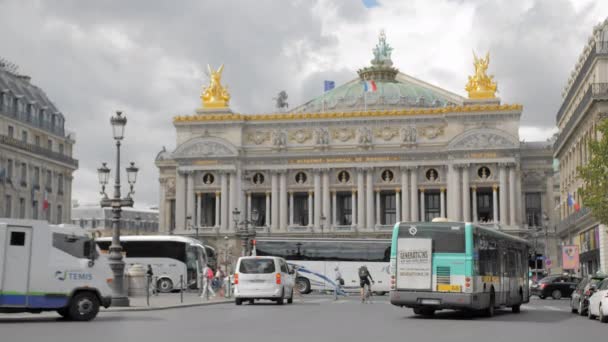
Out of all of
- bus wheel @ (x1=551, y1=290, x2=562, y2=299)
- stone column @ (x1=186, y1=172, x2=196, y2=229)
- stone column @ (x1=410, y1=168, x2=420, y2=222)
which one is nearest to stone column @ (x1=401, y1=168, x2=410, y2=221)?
stone column @ (x1=410, y1=168, x2=420, y2=222)

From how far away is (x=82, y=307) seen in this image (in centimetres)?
2473

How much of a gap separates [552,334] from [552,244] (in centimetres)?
7677

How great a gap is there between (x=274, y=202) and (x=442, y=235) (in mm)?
74298

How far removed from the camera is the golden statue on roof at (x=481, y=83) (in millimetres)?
98250

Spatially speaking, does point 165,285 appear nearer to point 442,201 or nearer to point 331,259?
point 331,259

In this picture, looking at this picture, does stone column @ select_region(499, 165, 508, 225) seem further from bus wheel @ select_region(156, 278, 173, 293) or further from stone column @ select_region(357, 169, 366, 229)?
bus wheel @ select_region(156, 278, 173, 293)

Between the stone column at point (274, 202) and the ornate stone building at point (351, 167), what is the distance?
0.36ft

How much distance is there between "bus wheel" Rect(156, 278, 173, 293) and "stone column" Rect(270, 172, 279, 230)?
41.7 meters

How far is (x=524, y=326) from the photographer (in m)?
23.8

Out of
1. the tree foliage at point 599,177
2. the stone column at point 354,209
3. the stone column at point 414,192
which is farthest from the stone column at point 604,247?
the stone column at point 354,209

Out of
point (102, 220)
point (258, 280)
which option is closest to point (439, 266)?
point (258, 280)

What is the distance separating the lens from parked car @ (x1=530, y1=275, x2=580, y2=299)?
169 feet

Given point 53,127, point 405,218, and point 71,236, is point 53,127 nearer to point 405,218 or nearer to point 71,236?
point 405,218

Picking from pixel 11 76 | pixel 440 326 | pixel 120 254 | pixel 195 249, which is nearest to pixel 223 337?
pixel 440 326
